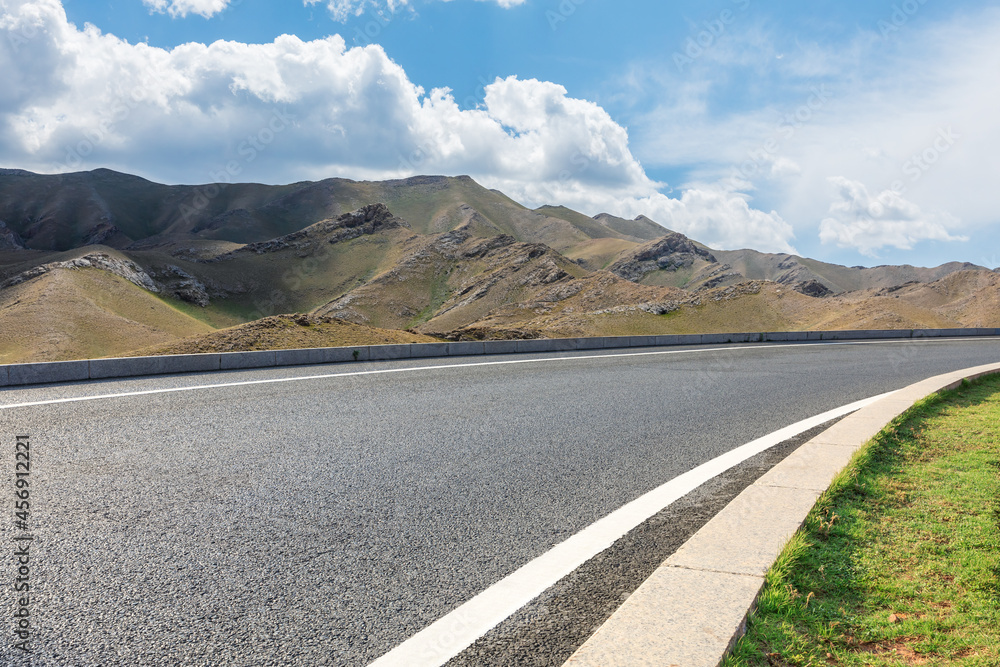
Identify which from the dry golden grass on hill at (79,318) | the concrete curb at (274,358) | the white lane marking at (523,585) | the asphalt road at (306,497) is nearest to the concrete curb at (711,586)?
the white lane marking at (523,585)

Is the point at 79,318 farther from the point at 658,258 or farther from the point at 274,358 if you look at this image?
the point at 658,258

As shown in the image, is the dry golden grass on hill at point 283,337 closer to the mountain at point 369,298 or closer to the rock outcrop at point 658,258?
the mountain at point 369,298

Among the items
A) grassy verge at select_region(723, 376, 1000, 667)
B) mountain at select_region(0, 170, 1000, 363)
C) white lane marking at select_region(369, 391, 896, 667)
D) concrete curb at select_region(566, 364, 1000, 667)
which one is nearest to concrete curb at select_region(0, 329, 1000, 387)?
mountain at select_region(0, 170, 1000, 363)

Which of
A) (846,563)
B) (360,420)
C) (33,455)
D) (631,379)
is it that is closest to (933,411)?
(631,379)

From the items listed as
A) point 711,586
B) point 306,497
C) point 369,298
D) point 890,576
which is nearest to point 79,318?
point 369,298

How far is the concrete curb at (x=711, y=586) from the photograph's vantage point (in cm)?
217

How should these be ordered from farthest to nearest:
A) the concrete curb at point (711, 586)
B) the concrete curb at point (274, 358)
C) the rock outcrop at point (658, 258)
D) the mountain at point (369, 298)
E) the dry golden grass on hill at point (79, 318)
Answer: the rock outcrop at point (658, 258) → the mountain at point (369, 298) → the dry golden grass on hill at point (79, 318) → the concrete curb at point (274, 358) → the concrete curb at point (711, 586)

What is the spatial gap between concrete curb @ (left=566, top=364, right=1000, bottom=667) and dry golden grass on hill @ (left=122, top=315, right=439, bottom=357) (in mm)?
17889

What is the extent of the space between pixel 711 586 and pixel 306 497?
103 inches

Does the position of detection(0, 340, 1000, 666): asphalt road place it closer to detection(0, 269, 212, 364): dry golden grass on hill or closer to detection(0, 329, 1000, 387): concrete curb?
detection(0, 329, 1000, 387): concrete curb

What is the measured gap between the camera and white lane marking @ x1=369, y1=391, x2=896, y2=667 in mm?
2295

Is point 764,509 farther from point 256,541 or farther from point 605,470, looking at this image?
point 256,541

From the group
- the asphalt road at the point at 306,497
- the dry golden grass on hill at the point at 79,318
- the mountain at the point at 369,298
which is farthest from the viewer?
the mountain at the point at 369,298

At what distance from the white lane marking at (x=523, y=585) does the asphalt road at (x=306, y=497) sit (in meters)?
0.07
